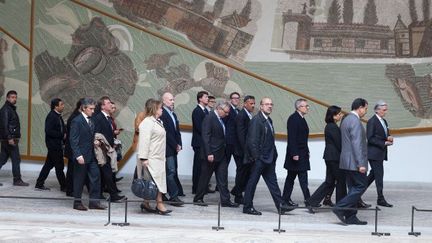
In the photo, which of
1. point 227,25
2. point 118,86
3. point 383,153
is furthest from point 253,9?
point 383,153

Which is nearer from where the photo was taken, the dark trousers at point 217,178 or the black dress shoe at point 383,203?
the dark trousers at point 217,178

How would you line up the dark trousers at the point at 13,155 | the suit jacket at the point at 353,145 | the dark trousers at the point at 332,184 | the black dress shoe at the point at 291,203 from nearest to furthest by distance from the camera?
the suit jacket at the point at 353,145
the dark trousers at the point at 332,184
the black dress shoe at the point at 291,203
the dark trousers at the point at 13,155

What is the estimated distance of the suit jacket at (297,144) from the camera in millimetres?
12273

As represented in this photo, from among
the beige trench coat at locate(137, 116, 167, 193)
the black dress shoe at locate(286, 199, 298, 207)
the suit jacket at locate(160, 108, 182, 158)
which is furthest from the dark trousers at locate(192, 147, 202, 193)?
the beige trench coat at locate(137, 116, 167, 193)

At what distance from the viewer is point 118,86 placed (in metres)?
15.1

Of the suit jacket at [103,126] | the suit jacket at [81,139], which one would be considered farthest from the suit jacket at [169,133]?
the suit jacket at [81,139]

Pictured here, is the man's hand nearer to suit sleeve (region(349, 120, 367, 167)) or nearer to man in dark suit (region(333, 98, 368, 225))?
man in dark suit (region(333, 98, 368, 225))

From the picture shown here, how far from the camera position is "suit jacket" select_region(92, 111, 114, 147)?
12.3 metres

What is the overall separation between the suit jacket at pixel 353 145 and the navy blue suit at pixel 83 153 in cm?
360

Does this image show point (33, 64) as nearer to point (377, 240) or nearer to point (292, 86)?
point (292, 86)

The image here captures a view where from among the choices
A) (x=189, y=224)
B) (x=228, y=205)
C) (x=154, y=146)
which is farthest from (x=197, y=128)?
(x=189, y=224)

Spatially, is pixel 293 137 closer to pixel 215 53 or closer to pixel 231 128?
pixel 231 128

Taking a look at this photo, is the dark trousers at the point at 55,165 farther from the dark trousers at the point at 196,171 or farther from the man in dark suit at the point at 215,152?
the man in dark suit at the point at 215,152

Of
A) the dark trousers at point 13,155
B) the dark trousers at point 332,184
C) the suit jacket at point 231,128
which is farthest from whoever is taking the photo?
the dark trousers at point 13,155
